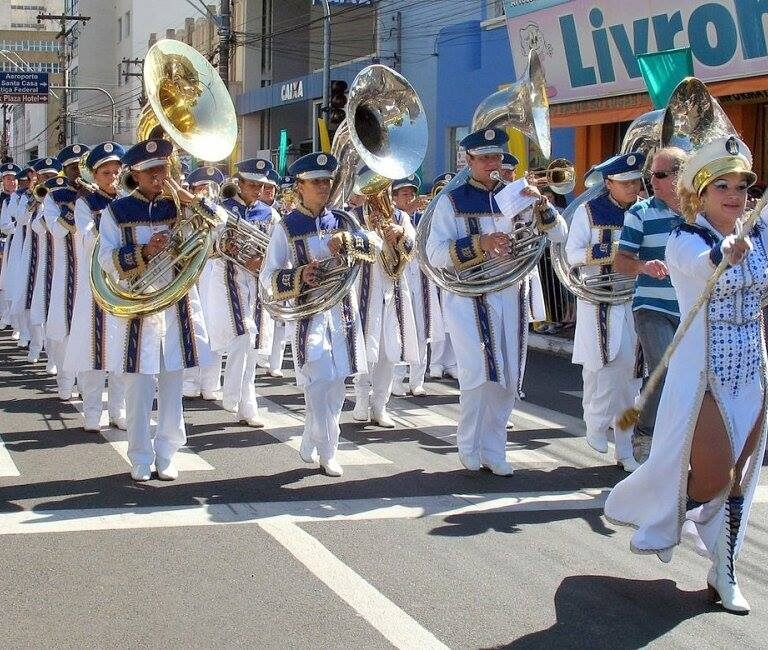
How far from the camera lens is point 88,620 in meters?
4.87

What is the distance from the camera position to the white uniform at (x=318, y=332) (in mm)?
7438

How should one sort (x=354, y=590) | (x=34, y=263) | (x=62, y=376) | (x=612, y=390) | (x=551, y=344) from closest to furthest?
1. (x=354, y=590)
2. (x=612, y=390)
3. (x=62, y=376)
4. (x=34, y=263)
5. (x=551, y=344)

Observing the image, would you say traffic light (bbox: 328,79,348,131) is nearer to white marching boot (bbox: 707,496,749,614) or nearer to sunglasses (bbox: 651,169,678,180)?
sunglasses (bbox: 651,169,678,180)

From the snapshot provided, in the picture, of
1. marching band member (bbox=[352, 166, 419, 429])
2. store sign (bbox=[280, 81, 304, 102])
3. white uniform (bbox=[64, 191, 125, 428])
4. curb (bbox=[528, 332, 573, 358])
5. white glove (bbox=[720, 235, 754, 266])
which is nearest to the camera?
white glove (bbox=[720, 235, 754, 266])

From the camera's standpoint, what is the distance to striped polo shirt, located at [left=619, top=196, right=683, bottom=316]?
688 centimetres

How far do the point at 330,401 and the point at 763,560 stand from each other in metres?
2.81

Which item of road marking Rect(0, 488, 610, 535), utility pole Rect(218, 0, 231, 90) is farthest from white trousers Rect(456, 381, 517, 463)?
utility pole Rect(218, 0, 231, 90)

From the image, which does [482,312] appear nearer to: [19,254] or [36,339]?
[36,339]

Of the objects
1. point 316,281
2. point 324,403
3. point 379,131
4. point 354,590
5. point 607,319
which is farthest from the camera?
point 607,319

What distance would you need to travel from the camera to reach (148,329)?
7379 millimetres

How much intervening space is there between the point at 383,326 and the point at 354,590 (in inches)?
182

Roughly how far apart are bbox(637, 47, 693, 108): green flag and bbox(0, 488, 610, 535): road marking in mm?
6199

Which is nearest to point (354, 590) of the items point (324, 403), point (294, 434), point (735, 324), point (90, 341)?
point (735, 324)

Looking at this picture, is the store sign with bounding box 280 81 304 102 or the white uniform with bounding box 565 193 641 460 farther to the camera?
the store sign with bounding box 280 81 304 102
